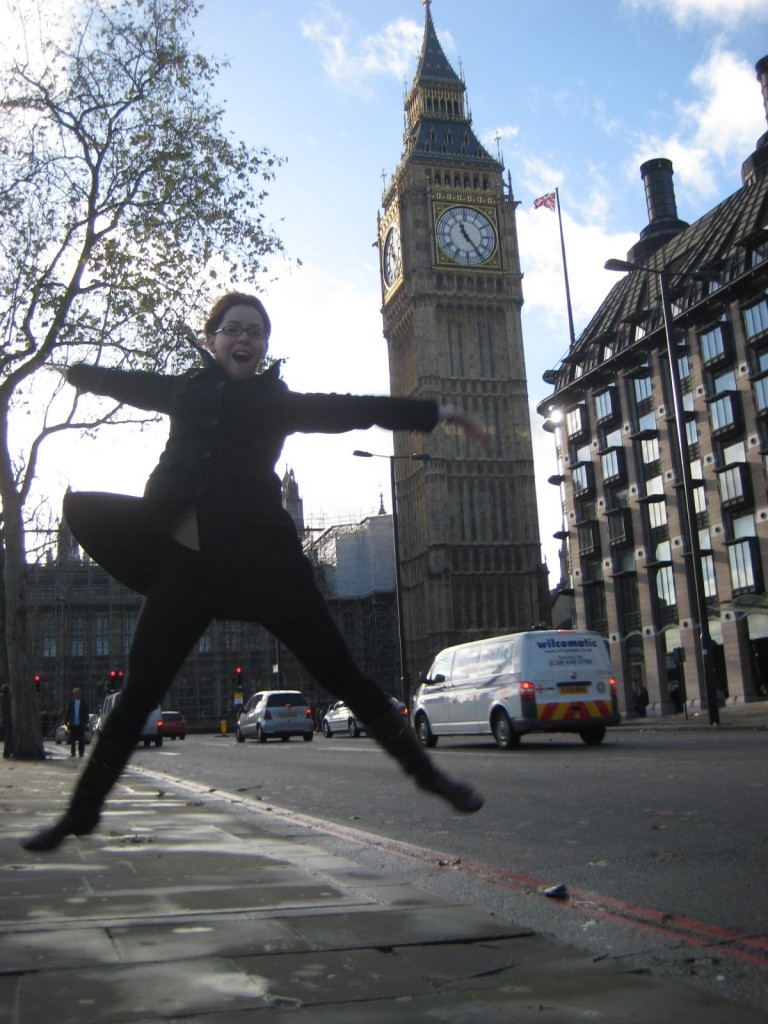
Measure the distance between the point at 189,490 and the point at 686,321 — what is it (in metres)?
45.9

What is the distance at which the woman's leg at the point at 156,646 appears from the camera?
105 inches

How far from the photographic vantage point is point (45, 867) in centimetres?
612

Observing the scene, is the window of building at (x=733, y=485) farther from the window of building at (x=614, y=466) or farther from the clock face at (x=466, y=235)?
the clock face at (x=466, y=235)

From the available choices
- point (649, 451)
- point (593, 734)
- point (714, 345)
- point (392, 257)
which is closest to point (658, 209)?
point (649, 451)

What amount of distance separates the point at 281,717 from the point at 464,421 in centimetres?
3026

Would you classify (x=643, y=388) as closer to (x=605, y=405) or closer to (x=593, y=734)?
(x=605, y=405)

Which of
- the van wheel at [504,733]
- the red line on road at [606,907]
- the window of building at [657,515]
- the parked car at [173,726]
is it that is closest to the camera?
the red line on road at [606,907]

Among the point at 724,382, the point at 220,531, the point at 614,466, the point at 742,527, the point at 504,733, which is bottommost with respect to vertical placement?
the point at 504,733

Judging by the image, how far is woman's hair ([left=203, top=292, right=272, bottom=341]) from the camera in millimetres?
2971

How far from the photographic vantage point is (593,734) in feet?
63.5

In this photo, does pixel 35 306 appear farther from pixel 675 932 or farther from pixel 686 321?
pixel 686 321

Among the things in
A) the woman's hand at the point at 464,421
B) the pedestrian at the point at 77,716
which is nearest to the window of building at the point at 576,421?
the pedestrian at the point at 77,716

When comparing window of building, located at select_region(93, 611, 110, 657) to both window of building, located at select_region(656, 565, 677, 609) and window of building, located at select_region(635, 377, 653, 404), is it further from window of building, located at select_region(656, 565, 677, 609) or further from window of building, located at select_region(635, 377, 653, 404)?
window of building, located at select_region(635, 377, 653, 404)

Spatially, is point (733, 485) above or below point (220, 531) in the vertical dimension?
above
